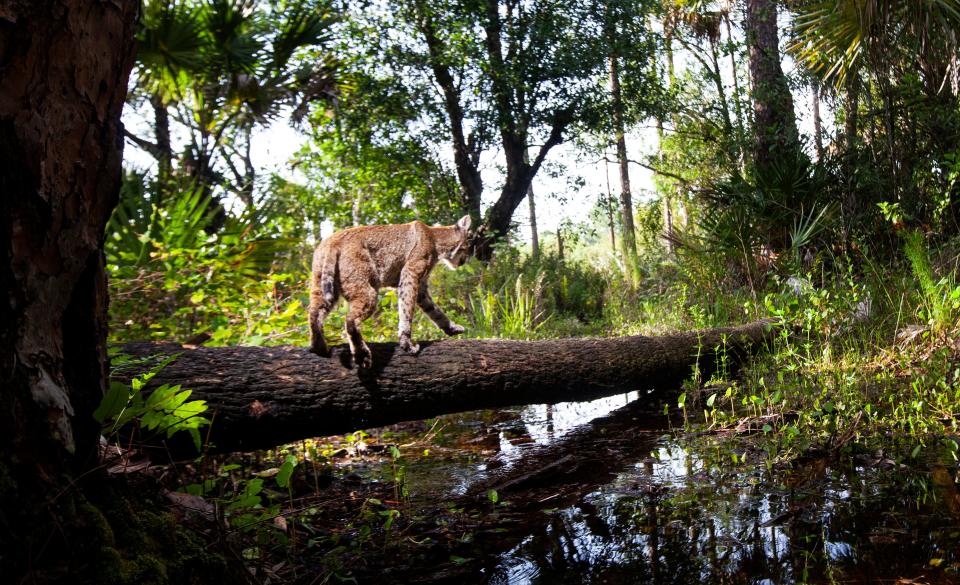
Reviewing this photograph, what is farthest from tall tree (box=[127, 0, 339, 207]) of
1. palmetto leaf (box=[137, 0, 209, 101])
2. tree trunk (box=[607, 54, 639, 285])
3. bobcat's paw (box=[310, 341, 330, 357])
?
tree trunk (box=[607, 54, 639, 285])

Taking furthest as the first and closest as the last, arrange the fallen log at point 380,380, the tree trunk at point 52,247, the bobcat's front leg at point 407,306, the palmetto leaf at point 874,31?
the palmetto leaf at point 874,31 → the bobcat's front leg at point 407,306 → the fallen log at point 380,380 → the tree trunk at point 52,247

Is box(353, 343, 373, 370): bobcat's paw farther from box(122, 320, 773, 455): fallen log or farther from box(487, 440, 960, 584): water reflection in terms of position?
box(487, 440, 960, 584): water reflection

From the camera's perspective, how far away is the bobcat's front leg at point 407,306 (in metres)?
4.55

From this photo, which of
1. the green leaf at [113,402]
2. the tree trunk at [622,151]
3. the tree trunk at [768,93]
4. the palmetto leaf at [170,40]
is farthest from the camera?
the tree trunk at [622,151]

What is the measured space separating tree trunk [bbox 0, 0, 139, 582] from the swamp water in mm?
1371

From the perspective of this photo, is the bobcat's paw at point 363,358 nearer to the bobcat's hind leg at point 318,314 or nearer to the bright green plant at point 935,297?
the bobcat's hind leg at point 318,314

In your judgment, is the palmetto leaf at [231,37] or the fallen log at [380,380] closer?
the fallen log at [380,380]

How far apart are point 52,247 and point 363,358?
2.46m

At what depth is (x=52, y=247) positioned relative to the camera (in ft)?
6.19

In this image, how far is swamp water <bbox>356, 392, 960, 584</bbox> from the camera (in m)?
2.41

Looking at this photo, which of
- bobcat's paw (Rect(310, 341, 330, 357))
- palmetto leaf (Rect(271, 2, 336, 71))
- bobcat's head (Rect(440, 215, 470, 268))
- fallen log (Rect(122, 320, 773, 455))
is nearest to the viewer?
fallen log (Rect(122, 320, 773, 455))

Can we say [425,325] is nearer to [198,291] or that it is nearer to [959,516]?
[198,291]

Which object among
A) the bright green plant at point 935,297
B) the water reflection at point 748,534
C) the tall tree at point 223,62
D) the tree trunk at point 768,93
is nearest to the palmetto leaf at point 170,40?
the tall tree at point 223,62

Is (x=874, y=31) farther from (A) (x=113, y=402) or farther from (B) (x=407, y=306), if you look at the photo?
(A) (x=113, y=402)
